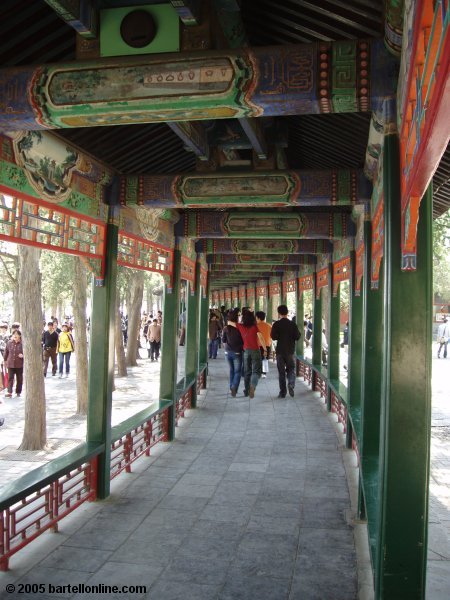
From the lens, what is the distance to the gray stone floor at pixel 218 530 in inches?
160

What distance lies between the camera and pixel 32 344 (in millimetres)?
9547

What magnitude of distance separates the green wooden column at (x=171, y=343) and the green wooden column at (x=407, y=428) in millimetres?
5827

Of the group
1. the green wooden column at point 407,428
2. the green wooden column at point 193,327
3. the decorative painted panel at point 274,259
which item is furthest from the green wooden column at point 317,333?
the green wooden column at point 407,428

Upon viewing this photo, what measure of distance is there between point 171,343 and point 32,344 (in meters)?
2.61

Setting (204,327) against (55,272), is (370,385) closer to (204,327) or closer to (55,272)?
(204,327)

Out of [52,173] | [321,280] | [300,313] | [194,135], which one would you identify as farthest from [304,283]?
[52,173]

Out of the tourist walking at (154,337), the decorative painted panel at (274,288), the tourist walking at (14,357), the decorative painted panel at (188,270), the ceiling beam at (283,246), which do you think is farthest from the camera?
the tourist walking at (154,337)

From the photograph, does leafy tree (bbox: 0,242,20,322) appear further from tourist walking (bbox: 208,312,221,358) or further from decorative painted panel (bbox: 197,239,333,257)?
tourist walking (bbox: 208,312,221,358)

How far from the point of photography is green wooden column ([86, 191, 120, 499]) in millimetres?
6031

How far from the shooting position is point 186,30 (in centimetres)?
343

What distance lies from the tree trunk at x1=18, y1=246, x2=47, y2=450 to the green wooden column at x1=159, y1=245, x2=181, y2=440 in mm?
2311

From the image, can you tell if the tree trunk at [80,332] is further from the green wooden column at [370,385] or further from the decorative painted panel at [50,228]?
the green wooden column at [370,385]

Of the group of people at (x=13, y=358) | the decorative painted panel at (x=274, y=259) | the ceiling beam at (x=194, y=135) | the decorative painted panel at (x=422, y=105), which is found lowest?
the group of people at (x=13, y=358)

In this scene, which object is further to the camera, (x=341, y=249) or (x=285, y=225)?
(x=341, y=249)
